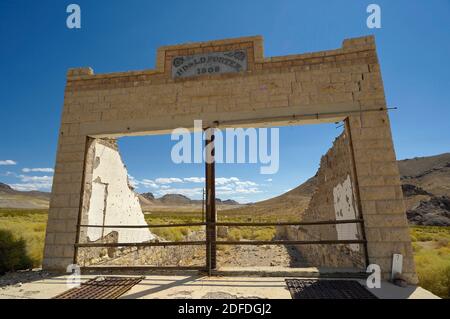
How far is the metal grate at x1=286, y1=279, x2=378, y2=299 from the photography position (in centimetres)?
394

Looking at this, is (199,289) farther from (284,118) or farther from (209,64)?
(209,64)

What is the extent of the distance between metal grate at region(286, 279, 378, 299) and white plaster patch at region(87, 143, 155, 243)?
554 centimetres

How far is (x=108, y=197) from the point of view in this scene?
27.3 ft

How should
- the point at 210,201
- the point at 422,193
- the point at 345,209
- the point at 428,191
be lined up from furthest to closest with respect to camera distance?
the point at 428,191 → the point at 422,193 → the point at 345,209 → the point at 210,201

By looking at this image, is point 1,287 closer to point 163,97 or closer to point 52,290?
point 52,290

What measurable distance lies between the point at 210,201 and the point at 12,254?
186 inches

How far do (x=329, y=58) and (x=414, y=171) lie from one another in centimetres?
8501

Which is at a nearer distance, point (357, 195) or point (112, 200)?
point (357, 195)

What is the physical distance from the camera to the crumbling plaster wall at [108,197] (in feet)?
22.7

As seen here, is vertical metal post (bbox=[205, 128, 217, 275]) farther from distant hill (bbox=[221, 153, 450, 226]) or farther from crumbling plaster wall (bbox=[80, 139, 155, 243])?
distant hill (bbox=[221, 153, 450, 226])

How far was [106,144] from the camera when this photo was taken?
847 cm

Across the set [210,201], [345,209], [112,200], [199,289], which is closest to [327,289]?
[199,289]

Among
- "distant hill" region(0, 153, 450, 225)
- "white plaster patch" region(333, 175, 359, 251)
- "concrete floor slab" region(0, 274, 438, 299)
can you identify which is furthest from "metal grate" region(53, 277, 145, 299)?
"distant hill" region(0, 153, 450, 225)
